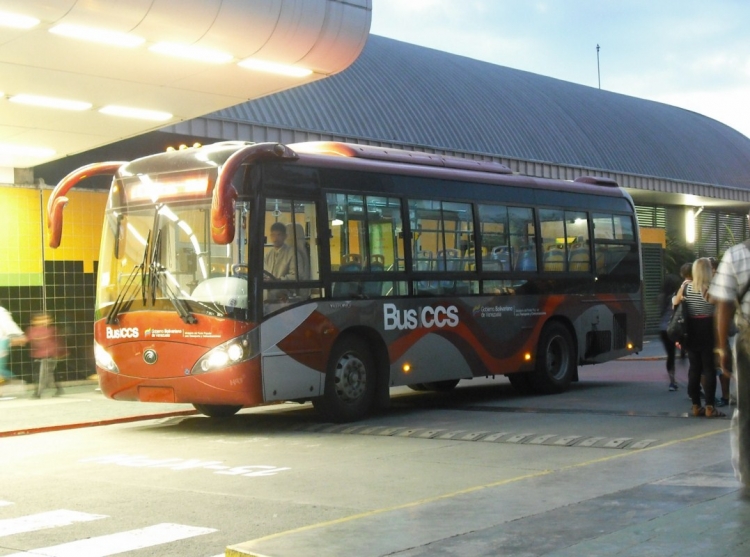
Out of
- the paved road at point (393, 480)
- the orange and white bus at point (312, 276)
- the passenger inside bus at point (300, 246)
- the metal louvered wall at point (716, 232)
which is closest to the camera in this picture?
the paved road at point (393, 480)

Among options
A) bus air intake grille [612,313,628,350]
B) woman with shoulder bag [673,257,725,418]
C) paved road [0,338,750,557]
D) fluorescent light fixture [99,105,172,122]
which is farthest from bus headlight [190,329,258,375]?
bus air intake grille [612,313,628,350]

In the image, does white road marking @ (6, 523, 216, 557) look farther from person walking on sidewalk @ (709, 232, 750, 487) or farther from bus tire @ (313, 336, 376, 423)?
bus tire @ (313, 336, 376, 423)

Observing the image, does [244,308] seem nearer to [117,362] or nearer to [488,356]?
[117,362]

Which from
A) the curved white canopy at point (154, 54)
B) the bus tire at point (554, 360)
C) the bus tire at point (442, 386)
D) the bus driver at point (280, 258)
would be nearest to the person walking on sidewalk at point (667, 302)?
the bus tire at point (554, 360)

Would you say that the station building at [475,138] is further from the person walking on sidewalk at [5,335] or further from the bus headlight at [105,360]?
the bus headlight at [105,360]

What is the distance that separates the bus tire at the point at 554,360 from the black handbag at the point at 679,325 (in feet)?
10.2

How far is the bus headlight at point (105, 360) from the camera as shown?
548 inches

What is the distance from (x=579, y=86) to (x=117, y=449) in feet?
110

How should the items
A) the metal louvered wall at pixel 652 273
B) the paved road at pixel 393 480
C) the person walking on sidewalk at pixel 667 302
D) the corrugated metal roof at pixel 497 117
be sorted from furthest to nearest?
the metal louvered wall at pixel 652 273 → the corrugated metal roof at pixel 497 117 → the person walking on sidewalk at pixel 667 302 → the paved road at pixel 393 480

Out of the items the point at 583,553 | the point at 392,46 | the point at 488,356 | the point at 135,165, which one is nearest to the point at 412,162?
the point at 488,356

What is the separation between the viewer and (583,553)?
5.99 m

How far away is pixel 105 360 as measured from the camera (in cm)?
1407

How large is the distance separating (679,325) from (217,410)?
21.0ft

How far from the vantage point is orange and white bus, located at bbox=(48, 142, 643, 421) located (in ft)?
42.7
